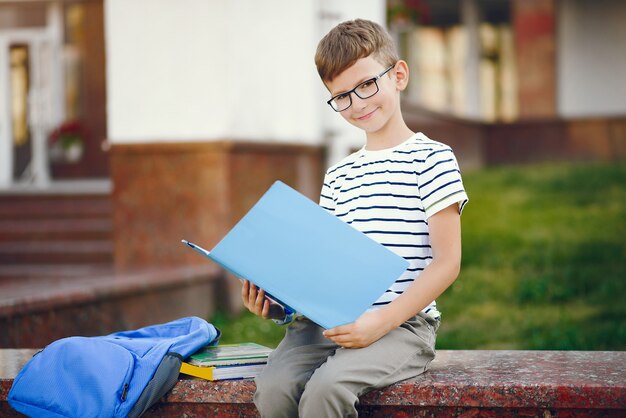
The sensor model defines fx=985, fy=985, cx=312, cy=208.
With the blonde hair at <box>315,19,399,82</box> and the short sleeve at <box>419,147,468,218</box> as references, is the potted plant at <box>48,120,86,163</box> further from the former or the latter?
the short sleeve at <box>419,147,468,218</box>

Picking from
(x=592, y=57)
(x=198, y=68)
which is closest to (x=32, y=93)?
(x=198, y=68)

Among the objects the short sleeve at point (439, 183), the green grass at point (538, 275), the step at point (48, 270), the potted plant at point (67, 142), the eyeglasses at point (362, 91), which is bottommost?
the step at point (48, 270)

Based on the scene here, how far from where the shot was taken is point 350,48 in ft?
9.81

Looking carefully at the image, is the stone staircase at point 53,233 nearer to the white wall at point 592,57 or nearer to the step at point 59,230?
the step at point 59,230

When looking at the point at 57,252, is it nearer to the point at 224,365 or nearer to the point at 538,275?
the point at 538,275

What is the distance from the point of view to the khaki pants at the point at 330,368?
2.76 meters

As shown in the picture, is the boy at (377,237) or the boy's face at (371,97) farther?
the boy's face at (371,97)

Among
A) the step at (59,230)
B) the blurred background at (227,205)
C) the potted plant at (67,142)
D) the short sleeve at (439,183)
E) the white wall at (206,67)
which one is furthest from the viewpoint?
the potted plant at (67,142)

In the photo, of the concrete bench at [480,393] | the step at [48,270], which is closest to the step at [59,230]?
the step at [48,270]

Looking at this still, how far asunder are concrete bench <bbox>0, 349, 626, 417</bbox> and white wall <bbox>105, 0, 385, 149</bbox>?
13.2ft

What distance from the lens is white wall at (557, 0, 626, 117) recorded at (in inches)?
666

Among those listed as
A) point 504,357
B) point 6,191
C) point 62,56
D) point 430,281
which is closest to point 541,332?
point 504,357

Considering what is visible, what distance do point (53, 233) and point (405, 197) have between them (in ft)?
21.5

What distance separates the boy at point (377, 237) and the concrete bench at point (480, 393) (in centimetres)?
10
